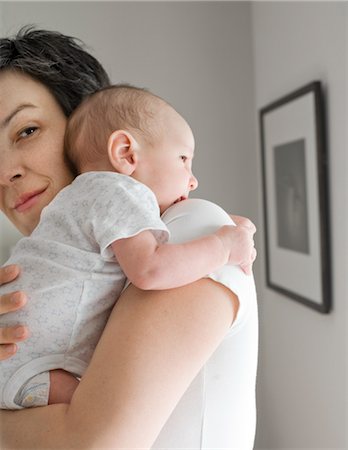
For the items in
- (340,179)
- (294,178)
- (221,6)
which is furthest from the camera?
(221,6)

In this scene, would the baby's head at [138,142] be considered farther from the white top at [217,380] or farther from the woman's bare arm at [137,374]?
the woman's bare arm at [137,374]

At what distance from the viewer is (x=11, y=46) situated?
43.2 inches

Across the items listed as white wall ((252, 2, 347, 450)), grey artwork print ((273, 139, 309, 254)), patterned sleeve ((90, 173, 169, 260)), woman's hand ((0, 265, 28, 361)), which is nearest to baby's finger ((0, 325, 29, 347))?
woman's hand ((0, 265, 28, 361))

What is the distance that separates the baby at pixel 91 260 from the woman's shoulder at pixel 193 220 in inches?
0.7

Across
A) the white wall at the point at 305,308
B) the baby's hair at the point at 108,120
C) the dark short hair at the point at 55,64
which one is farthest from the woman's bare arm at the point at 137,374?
the white wall at the point at 305,308

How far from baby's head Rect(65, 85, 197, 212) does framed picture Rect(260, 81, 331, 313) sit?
135cm

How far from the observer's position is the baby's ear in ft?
2.86

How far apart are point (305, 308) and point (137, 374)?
183cm

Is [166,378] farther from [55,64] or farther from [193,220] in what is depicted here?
[55,64]

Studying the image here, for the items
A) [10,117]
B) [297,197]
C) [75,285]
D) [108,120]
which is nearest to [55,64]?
[10,117]

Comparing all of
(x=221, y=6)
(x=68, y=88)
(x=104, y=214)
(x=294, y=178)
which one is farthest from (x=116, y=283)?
(x=221, y=6)

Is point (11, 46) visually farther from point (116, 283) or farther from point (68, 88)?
point (116, 283)

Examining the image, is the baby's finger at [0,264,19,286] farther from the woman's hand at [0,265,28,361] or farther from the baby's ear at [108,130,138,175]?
the baby's ear at [108,130,138,175]

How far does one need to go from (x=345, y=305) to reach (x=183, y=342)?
1462 mm
